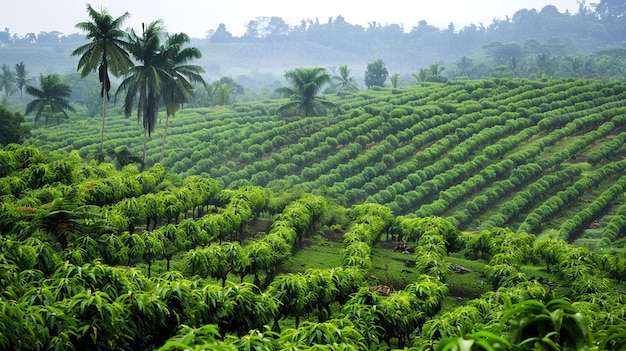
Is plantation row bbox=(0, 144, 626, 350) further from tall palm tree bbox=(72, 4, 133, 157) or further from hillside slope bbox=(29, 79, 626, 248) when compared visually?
hillside slope bbox=(29, 79, 626, 248)

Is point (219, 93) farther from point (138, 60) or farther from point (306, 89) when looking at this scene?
point (138, 60)

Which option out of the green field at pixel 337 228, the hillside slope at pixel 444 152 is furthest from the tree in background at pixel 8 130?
the green field at pixel 337 228

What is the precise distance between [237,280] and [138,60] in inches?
940

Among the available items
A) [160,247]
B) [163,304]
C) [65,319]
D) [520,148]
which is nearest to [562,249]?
[160,247]

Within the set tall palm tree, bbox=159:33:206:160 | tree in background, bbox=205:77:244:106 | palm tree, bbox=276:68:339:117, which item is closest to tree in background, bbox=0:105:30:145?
tall palm tree, bbox=159:33:206:160

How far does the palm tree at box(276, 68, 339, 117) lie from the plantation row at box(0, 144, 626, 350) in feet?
92.1

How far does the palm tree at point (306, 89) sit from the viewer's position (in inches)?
2211

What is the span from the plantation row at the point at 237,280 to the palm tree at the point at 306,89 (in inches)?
1105

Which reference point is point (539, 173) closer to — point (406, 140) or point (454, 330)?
point (406, 140)

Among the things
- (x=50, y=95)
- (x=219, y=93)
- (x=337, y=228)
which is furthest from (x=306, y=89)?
(x=50, y=95)

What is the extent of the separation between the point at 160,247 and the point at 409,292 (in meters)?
8.88

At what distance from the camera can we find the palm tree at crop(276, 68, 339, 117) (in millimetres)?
56156

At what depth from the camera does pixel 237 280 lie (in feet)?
70.1

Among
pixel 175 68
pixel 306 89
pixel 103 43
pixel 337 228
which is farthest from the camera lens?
pixel 306 89
